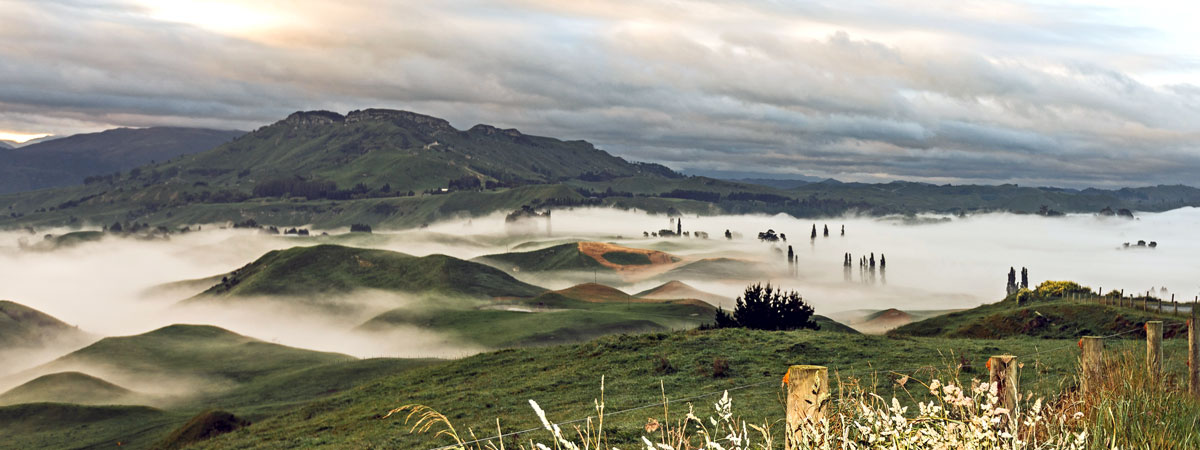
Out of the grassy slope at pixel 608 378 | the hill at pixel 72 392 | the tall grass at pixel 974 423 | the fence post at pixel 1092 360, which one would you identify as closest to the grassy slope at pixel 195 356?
the hill at pixel 72 392

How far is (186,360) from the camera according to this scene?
14062cm

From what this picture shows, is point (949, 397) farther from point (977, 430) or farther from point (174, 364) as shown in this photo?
point (174, 364)

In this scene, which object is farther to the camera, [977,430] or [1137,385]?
[1137,385]


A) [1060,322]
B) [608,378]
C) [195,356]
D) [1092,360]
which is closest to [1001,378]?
[1092,360]

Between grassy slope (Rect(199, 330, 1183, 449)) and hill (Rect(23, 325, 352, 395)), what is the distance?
76.0 meters

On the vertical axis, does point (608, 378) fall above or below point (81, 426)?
above

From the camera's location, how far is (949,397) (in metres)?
8.02

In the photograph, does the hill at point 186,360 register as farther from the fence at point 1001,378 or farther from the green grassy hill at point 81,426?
the fence at point 1001,378

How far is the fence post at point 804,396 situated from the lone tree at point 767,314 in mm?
61432

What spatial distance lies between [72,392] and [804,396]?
12929 centimetres

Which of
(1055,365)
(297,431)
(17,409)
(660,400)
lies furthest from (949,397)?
(17,409)

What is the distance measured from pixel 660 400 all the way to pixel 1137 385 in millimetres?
22090

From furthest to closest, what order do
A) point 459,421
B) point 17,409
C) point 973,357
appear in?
point 17,409 < point 973,357 < point 459,421

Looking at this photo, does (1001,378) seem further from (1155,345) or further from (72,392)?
(72,392)
